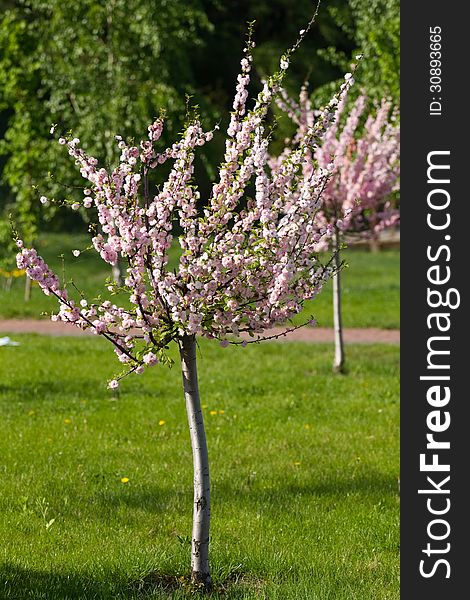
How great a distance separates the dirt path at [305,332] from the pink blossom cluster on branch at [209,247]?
27.7ft

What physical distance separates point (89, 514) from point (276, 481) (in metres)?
1.42

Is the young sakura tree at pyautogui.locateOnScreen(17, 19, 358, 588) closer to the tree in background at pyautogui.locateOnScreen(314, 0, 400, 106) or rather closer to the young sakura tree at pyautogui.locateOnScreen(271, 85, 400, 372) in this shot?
the young sakura tree at pyautogui.locateOnScreen(271, 85, 400, 372)

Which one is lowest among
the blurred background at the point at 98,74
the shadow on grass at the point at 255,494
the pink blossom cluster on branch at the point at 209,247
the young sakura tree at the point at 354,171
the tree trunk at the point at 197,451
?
the shadow on grass at the point at 255,494

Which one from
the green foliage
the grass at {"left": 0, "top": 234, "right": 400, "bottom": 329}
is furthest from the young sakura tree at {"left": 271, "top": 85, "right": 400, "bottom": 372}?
the green foliage

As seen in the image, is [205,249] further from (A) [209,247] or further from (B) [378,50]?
(B) [378,50]

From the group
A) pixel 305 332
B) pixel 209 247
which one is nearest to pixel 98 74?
pixel 305 332

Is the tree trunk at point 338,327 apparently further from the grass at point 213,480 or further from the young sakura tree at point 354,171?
the grass at point 213,480

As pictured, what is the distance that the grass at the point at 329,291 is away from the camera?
49.4 feet

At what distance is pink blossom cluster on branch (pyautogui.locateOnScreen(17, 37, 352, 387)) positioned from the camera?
4.48 metres

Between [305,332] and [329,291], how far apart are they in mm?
4795

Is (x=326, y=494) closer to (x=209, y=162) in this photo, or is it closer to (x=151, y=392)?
(x=151, y=392)

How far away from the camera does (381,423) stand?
28.7ft

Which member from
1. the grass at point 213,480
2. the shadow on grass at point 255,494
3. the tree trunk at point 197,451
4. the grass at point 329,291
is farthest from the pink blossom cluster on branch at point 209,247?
the grass at point 329,291

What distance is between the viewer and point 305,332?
46.8ft
